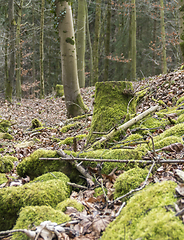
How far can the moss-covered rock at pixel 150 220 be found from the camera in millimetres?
1177

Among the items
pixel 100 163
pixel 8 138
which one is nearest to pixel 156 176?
pixel 100 163

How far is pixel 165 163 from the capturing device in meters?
2.18

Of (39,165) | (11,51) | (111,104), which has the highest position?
(11,51)

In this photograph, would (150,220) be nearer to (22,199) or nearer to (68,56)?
(22,199)

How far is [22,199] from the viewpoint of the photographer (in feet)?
6.63

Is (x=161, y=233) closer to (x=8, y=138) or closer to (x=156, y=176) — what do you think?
(x=156, y=176)

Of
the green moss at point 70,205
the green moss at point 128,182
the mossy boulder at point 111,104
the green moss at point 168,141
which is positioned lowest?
the green moss at point 70,205

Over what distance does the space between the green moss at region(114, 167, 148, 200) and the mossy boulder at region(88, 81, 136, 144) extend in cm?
204

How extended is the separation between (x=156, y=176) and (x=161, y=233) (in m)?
0.89

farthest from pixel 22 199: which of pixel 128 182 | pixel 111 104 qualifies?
pixel 111 104

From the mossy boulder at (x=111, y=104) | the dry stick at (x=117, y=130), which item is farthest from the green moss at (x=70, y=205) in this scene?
the mossy boulder at (x=111, y=104)

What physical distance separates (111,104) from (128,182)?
242 centimetres

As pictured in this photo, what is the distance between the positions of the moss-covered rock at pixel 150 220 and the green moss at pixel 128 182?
0.31m

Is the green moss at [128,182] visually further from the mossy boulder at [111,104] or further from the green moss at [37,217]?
the mossy boulder at [111,104]
